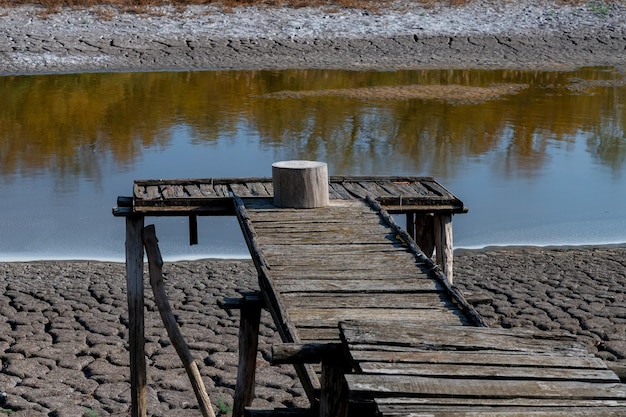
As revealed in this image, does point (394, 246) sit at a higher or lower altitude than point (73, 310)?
higher

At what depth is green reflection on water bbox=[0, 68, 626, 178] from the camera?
52.6 ft

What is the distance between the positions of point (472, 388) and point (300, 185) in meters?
3.68

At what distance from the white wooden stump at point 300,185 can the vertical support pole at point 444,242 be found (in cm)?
80

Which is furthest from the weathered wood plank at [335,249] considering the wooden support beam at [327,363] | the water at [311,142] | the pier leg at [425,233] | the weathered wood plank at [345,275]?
the water at [311,142]

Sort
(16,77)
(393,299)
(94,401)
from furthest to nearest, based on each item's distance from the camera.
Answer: (16,77), (94,401), (393,299)

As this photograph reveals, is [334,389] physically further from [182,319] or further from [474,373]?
[182,319]

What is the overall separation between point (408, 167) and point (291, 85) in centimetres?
872

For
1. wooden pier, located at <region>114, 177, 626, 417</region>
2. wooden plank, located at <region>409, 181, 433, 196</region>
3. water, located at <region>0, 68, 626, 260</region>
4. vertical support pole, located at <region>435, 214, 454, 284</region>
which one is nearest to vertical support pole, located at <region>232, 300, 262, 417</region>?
wooden pier, located at <region>114, 177, 626, 417</region>

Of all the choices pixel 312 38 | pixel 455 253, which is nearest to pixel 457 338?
pixel 455 253

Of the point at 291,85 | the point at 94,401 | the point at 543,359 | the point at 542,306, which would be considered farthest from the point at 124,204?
the point at 291,85

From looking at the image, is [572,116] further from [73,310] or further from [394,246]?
[394,246]

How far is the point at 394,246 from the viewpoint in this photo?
244 inches

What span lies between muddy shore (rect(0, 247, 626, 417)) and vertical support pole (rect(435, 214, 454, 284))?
373 millimetres

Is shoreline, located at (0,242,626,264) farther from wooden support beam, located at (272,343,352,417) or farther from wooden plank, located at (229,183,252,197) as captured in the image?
wooden support beam, located at (272,343,352,417)
